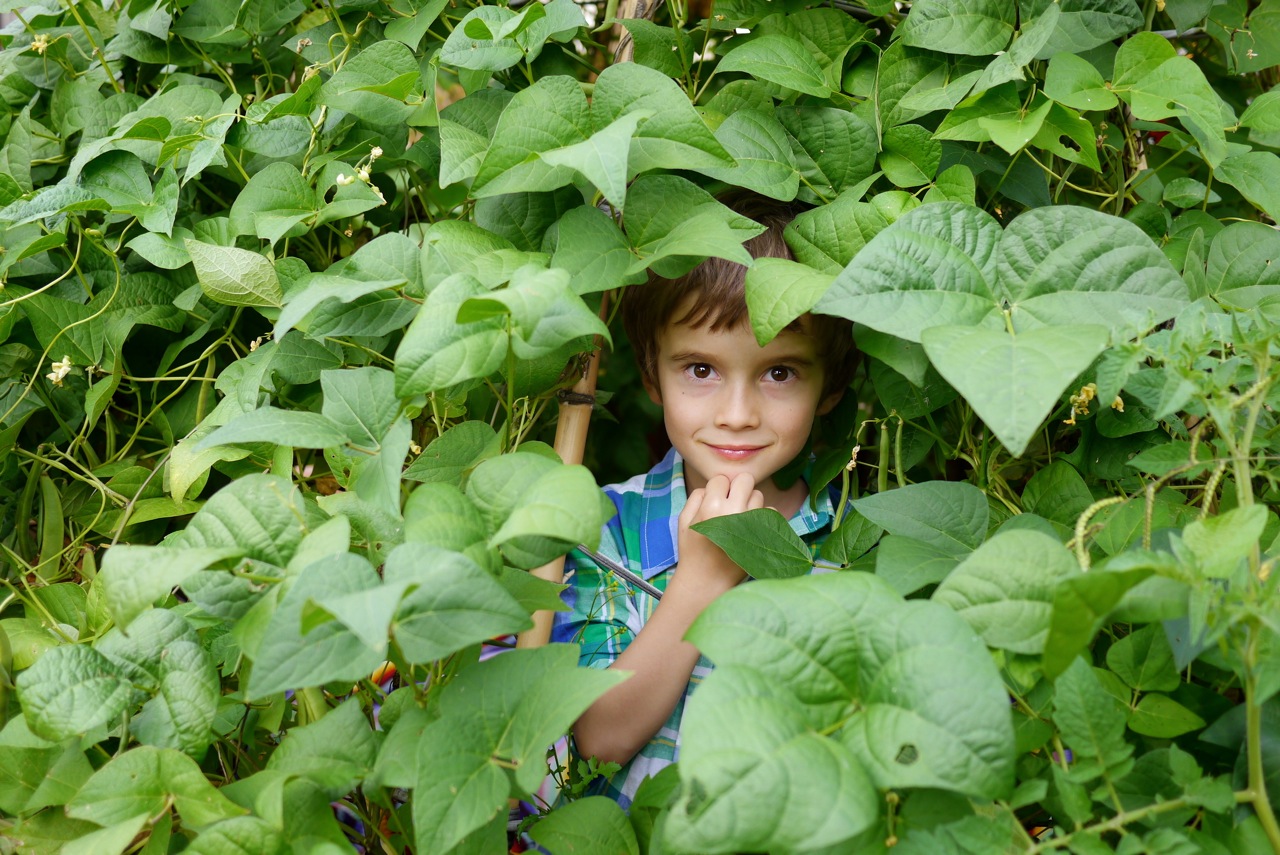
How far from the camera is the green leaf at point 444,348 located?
0.70m

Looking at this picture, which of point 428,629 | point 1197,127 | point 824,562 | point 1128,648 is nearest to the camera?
point 428,629

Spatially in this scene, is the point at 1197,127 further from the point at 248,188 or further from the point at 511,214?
the point at 248,188

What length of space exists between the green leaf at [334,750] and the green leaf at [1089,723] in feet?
1.55

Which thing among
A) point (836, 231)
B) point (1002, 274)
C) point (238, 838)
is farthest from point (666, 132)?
point (238, 838)

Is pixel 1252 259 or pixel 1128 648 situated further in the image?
pixel 1252 259

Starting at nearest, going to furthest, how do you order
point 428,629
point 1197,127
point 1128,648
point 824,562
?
point 428,629 < point 1128,648 < point 1197,127 < point 824,562

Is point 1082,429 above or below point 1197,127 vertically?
below

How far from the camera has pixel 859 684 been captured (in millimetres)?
616

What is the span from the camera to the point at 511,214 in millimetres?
944

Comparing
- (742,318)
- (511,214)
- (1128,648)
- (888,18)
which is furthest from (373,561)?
(888,18)

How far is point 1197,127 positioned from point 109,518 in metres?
1.18

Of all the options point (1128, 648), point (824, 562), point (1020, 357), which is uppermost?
point (1020, 357)

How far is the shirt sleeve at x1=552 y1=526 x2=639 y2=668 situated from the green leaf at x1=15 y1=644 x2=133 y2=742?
0.49 meters

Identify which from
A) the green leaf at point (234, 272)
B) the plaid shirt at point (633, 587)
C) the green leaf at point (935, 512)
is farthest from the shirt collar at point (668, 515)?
the green leaf at point (234, 272)
